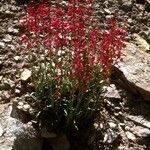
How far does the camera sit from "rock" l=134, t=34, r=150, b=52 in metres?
6.44

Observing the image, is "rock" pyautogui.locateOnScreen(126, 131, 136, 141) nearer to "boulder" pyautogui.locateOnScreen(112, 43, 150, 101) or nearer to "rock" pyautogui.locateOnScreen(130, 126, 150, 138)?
"rock" pyautogui.locateOnScreen(130, 126, 150, 138)

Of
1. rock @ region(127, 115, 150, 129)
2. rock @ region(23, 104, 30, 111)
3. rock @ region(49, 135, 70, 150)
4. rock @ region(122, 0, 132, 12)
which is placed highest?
rock @ region(122, 0, 132, 12)

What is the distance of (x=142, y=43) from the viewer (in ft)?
21.5

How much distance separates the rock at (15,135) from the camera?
14.5 ft

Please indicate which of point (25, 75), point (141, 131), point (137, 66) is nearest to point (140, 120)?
point (141, 131)

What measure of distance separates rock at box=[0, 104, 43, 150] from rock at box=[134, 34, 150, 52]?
264 centimetres

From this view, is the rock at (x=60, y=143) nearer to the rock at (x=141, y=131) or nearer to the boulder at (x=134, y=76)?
the rock at (x=141, y=131)

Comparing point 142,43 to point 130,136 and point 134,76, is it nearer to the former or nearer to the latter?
point 134,76

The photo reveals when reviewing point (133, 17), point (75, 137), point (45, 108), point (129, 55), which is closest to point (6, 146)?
point (45, 108)

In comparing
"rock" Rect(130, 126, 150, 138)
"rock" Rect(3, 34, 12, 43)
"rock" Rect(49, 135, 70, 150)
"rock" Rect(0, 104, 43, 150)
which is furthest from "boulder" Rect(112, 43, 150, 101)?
"rock" Rect(3, 34, 12, 43)

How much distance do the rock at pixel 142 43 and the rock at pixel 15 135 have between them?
2.64 metres

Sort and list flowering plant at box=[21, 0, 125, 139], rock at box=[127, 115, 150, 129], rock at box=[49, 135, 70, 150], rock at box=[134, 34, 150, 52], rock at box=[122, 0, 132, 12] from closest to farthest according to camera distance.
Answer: flowering plant at box=[21, 0, 125, 139] → rock at box=[49, 135, 70, 150] → rock at box=[127, 115, 150, 129] → rock at box=[134, 34, 150, 52] → rock at box=[122, 0, 132, 12]

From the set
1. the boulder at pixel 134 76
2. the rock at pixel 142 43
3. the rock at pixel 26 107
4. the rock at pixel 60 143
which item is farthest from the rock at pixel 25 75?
the rock at pixel 142 43

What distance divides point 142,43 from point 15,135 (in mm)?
3053
